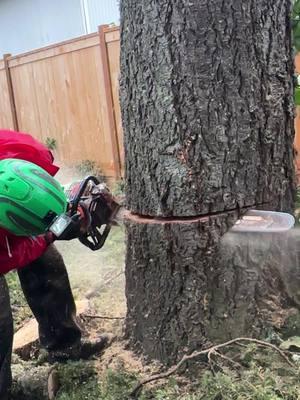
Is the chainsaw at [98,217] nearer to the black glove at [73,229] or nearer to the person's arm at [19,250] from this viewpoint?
the black glove at [73,229]

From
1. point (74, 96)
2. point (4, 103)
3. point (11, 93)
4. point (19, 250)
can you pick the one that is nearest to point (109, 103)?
point (74, 96)

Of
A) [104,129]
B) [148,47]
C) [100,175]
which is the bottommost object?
[100,175]

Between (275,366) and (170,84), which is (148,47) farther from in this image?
(275,366)

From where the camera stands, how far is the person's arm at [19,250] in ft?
9.48

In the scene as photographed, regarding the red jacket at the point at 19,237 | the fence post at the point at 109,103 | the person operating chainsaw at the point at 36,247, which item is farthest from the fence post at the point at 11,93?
the red jacket at the point at 19,237

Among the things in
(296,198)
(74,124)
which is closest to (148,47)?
(296,198)

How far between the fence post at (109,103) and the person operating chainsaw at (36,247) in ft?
16.9

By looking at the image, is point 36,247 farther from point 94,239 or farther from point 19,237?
point 94,239

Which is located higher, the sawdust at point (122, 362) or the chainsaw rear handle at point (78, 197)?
the chainsaw rear handle at point (78, 197)

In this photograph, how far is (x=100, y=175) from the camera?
29.3 ft

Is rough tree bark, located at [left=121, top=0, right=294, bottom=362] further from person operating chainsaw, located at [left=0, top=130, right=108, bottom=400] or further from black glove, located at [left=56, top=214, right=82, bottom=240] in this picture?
person operating chainsaw, located at [left=0, top=130, right=108, bottom=400]

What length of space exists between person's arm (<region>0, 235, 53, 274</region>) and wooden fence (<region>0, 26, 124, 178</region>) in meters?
5.35

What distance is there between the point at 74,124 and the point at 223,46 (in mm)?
6954

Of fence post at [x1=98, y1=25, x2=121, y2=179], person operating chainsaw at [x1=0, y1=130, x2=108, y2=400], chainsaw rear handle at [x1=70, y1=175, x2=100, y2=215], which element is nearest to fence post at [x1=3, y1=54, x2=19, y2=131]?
fence post at [x1=98, y1=25, x2=121, y2=179]
